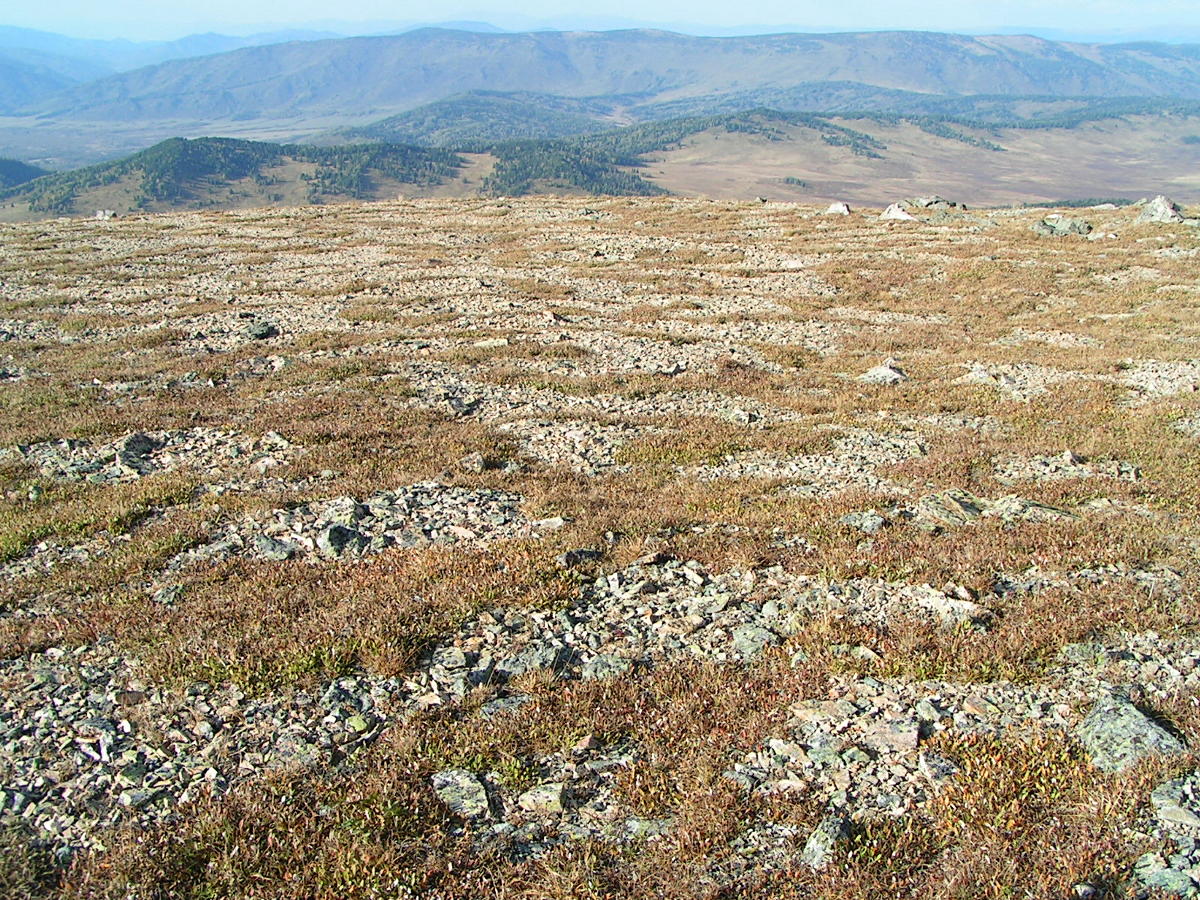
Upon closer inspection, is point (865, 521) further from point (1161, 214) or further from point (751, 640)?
point (1161, 214)

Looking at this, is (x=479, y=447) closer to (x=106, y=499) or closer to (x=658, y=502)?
(x=658, y=502)

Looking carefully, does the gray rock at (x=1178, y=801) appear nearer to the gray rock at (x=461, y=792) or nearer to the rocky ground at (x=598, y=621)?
the rocky ground at (x=598, y=621)

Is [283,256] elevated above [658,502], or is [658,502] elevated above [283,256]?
[283,256]

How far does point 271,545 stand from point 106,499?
4.11m

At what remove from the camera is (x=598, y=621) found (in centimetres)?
1037

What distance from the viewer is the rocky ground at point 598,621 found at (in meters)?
6.67

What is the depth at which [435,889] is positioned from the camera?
6.32 metres

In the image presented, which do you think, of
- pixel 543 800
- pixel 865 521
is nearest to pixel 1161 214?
pixel 865 521

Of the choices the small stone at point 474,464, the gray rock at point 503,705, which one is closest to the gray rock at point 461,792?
the gray rock at point 503,705

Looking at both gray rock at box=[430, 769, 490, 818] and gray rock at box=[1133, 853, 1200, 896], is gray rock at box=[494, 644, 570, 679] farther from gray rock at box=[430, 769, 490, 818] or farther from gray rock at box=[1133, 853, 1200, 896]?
gray rock at box=[1133, 853, 1200, 896]

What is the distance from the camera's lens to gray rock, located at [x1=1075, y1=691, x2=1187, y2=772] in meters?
7.37

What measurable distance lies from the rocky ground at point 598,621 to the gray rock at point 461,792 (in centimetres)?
3

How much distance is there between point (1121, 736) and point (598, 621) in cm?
594

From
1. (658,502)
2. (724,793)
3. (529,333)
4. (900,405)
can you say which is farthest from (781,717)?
(529,333)
